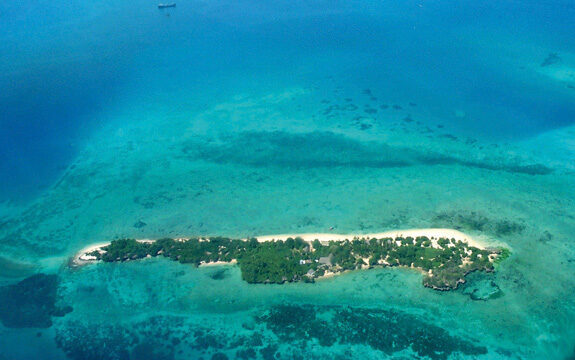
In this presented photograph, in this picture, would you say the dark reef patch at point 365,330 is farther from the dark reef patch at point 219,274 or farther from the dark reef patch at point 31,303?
the dark reef patch at point 31,303

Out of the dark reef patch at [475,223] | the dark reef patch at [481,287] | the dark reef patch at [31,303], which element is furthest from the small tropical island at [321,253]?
the dark reef patch at [31,303]

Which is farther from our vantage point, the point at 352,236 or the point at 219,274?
the point at 352,236

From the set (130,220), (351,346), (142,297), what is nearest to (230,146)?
(130,220)

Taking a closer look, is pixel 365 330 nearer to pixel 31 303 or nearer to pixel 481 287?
pixel 481 287

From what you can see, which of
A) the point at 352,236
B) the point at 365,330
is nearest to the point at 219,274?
the point at 352,236

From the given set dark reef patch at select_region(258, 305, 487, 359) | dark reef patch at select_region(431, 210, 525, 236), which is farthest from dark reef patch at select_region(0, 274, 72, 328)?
dark reef patch at select_region(431, 210, 525, 236)

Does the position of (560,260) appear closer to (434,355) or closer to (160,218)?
(434,355)

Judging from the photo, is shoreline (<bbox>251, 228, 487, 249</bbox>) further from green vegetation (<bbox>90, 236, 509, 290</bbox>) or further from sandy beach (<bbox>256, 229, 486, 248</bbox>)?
green vegetation (<bbox>90, 236, 509, 290</bbox>)
